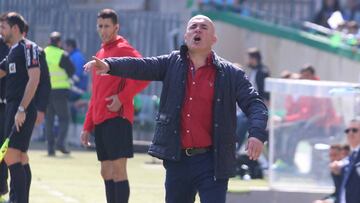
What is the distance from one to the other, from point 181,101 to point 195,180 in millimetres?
566

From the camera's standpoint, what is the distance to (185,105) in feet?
30.4

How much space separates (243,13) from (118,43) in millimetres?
13434

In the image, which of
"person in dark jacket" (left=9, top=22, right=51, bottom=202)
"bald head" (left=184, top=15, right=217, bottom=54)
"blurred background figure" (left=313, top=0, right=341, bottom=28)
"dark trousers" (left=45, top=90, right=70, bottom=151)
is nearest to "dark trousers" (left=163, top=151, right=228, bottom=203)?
"bald head" (left=184, top=15, right=217, bottom=54)

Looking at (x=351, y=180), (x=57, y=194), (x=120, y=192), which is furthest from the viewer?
(x=57, y=194)

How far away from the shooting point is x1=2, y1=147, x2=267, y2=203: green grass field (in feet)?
47.7

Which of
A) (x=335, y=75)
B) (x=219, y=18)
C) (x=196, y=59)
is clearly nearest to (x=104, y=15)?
(x=196, y=59)

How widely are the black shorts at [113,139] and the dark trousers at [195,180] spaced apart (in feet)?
8.22

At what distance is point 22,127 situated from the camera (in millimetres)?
12297

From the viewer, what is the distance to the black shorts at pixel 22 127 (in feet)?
40.5

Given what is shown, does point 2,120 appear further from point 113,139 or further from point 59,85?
point 59,85

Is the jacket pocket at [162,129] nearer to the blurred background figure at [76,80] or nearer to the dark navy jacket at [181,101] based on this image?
the dark navy jacket at [181,101]

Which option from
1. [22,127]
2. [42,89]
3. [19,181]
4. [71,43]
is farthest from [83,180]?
[71,43]

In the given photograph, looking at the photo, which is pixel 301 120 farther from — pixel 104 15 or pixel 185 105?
pixel 185 105

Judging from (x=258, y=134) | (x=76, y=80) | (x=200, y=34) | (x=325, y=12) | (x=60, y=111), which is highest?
(x=325, y=12)
